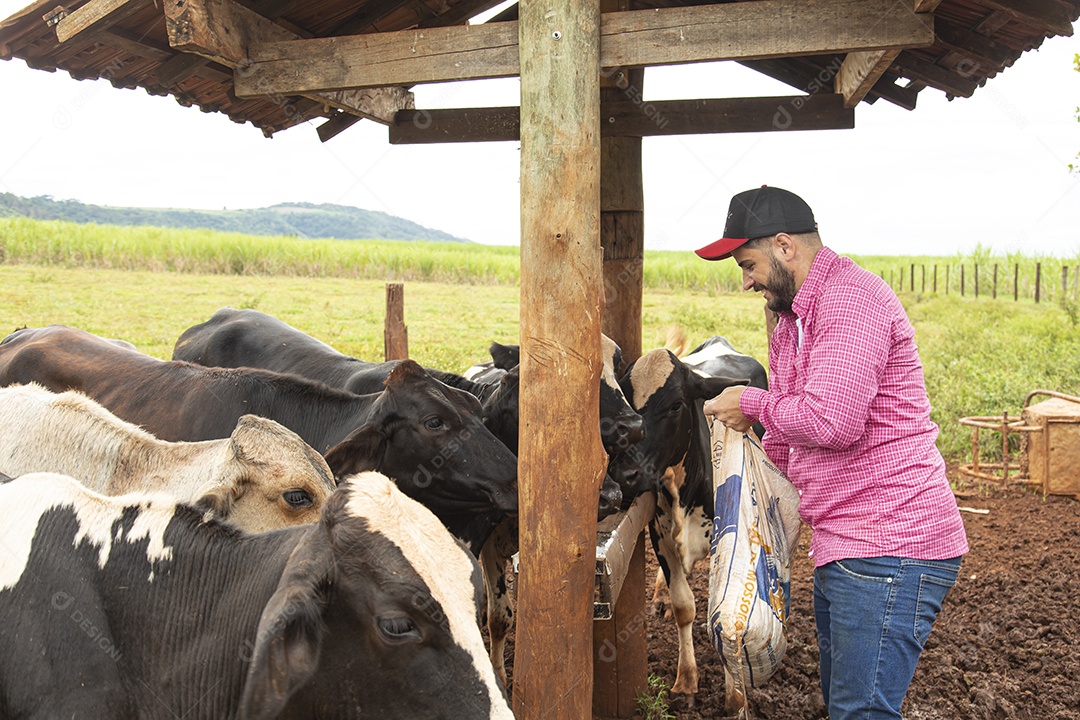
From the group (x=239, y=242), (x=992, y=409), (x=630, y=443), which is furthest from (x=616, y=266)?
(x=239, y=242)

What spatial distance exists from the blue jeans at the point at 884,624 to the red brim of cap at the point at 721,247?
3.66 feet

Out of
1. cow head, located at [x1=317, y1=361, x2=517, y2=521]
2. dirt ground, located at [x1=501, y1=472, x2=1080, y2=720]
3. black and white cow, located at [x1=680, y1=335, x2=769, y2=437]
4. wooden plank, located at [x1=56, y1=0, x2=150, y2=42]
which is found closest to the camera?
wooden plank, located at [x1=56, y1=0, x2=150, y2=42]

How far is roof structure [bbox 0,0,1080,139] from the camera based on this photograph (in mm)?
3615

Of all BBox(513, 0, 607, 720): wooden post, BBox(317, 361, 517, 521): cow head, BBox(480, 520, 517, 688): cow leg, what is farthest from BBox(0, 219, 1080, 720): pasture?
BBox(513, 0, 607, 720): wooden post

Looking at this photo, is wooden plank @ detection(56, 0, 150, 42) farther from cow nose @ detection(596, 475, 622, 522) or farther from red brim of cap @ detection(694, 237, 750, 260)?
cow nose @ detection(596, 475, 622, 522)

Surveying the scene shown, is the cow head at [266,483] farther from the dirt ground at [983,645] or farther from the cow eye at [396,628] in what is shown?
the dirt ground at [983,645]

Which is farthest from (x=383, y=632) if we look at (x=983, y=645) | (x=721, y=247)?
(x=983, y=645)

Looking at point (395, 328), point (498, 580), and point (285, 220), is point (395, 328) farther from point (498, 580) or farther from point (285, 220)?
point (285, 220)

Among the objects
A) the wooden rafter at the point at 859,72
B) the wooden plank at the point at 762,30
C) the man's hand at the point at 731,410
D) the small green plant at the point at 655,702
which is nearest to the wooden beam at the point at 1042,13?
the wooden rafter at the point at 859,72

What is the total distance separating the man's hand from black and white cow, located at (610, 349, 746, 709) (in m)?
1.32

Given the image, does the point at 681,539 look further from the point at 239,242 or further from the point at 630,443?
the point at 239,242

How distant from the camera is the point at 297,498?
11.4ft

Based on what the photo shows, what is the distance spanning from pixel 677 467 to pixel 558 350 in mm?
2909

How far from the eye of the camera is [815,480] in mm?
3164
